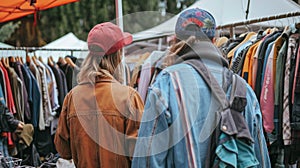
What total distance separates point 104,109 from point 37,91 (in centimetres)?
243

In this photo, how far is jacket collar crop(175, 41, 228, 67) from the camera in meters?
1.54

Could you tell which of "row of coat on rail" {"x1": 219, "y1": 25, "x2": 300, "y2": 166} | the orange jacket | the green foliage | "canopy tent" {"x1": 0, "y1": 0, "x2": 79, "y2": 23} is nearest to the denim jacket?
the orange jacket

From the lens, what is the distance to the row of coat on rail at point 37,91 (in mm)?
3883

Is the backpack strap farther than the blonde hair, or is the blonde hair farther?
the blonde hair

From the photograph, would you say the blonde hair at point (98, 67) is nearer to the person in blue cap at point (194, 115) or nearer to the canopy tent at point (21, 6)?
the person in blue cap at point (194, 115)

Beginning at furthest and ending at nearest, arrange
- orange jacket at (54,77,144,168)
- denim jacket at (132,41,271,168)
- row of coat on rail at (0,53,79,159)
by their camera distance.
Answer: row of coat on rail at (0,53,79,159), orange jacket at (54,77,144,168), denim jacket at (132,41,271,168)

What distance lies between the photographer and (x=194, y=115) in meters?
1.49

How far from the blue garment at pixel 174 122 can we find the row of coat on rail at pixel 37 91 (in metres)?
2.39

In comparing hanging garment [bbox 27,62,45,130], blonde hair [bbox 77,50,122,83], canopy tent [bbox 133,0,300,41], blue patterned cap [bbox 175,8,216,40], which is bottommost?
hanging garment [bbox 27,62,45,130]

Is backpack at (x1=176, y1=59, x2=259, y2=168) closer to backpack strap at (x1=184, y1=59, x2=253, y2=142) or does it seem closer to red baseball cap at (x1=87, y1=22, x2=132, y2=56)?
backpack strap at (x1=184, y1=59, x2=253, y2=142)

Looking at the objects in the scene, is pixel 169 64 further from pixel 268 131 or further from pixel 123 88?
pixel 268 131

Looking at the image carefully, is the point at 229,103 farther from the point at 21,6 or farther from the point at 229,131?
the point at 21,6

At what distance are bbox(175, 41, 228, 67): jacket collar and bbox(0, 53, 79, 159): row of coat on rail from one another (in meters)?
2.39

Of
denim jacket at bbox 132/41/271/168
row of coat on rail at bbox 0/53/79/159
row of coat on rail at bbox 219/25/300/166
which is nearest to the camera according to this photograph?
denim jacket at bbox 132/41/271/168
